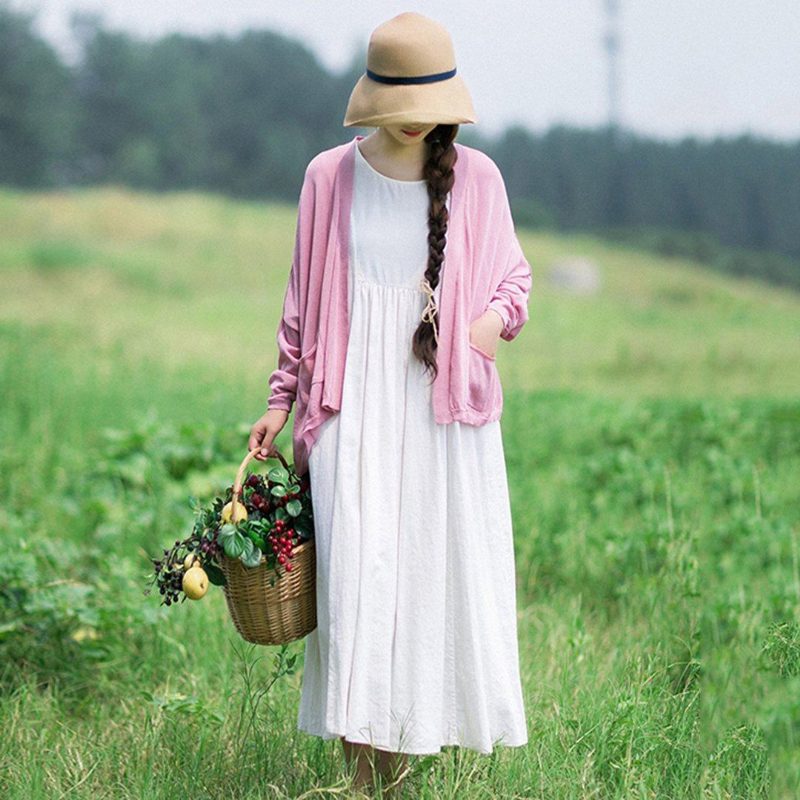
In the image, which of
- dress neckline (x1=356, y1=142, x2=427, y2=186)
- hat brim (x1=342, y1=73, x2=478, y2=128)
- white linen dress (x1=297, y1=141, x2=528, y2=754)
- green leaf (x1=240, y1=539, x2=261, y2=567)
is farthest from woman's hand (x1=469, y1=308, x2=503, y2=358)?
green leaf (x1=240, y1=539, x2=261, y2=567)

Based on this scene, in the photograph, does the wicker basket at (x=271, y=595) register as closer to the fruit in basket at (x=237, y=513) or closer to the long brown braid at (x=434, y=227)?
the fruit in basket at (x=237, y=513)

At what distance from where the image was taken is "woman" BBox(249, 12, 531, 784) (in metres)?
2.60

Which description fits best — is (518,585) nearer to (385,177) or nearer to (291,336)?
(291,336)

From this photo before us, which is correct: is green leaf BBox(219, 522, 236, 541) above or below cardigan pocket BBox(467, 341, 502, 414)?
below

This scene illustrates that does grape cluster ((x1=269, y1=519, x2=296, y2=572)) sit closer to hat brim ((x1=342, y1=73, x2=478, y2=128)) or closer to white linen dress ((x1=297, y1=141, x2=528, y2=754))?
white linen dress ((x1=297, y1=141, x2=528, y2=754))

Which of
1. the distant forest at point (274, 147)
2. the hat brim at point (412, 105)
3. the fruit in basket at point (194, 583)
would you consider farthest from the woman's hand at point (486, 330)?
the distant forest at point (274, 147)

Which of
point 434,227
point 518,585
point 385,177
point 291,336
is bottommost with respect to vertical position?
point 518,585

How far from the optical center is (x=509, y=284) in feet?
9.05

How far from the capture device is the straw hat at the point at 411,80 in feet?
8.34

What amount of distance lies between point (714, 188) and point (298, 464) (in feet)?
66.0

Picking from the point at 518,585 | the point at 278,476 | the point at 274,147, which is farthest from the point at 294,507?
the point at 274,147

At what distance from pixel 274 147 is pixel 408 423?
3300 cm

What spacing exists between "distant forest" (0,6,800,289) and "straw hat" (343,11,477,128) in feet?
56.7

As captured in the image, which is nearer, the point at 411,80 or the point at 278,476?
the point at 411,80
